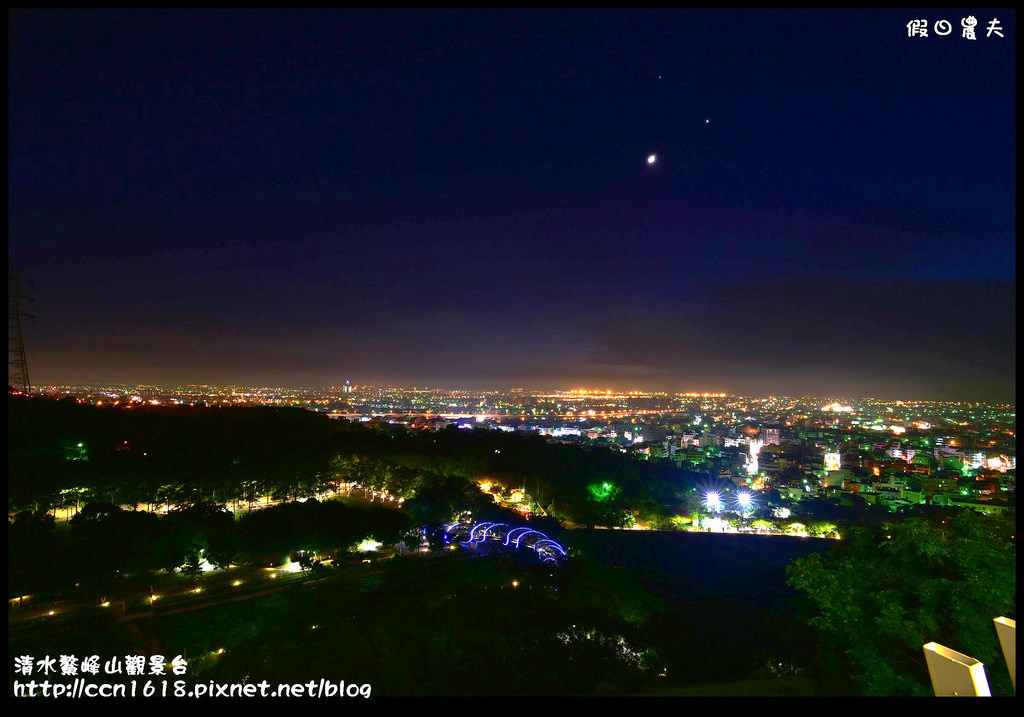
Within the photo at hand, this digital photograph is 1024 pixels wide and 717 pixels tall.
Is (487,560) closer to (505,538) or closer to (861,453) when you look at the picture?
(505,538)

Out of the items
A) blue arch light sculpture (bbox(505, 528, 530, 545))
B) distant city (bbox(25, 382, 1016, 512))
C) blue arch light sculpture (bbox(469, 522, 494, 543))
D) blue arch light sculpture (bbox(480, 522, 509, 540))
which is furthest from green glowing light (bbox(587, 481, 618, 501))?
distant city (bbox(25, 382, 1016, 512))

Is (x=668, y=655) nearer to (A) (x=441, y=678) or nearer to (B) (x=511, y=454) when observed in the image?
(A) (x=441, y=678)

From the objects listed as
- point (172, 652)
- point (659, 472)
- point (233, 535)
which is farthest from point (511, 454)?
point (172, 652)

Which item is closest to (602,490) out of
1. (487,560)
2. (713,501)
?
(713,501)

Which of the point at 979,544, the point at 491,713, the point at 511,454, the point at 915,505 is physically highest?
the point at 491,713

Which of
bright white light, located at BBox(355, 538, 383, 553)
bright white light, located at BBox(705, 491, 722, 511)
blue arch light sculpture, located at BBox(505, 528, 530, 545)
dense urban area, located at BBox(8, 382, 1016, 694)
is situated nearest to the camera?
dense urban area, located at BBox(8, 382, 1016, 694)

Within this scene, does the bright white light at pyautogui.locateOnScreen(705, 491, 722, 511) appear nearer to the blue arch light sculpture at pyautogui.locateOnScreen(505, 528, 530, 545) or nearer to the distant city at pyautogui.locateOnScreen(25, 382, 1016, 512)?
the distant city at pyautogui.locateOnScreen(25, 382, 1016, 512)

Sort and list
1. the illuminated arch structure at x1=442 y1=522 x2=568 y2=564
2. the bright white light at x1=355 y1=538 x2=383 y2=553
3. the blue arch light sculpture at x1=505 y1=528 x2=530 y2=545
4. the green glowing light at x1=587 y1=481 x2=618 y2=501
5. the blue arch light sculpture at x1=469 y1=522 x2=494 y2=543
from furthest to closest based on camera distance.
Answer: the green glowing light at x1=587 y1=481 x2=618 y2=501, the blue arch light sculpture at x1=469 y1=522 x2=494 y2=543, the blue arch light sculpture at x1=505 y1=528 x2=530 y2=545, the bright white light at x1=355 y1=538 x2=383 y2=553, the illuminated arch structure at x1=442 y1=522 x2=568 y2=564

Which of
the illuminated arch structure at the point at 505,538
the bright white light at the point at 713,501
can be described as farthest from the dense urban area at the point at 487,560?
the bright white light at the point at 713,501
